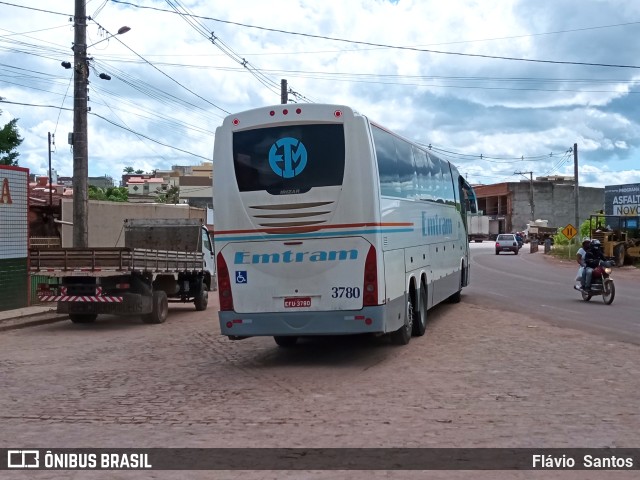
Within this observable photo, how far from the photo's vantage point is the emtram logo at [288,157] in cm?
1005

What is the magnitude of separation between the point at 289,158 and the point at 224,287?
207cm

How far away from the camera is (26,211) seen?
18.3 metres

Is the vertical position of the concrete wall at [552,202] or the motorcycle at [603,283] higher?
the concrete wall at [552,202]

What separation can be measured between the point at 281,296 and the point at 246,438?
3.72 m

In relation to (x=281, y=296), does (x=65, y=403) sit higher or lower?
lower

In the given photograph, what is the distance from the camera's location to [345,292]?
32.5 feet

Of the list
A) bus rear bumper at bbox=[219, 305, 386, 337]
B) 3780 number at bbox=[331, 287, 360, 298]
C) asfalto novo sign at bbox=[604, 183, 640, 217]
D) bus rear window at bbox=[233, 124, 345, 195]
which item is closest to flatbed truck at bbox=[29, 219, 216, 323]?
bus rear bumper at bbox=[219, 305, 386, 337]

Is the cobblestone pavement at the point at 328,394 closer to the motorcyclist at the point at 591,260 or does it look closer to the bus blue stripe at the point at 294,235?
the bus blue stripe at the point at 294,235

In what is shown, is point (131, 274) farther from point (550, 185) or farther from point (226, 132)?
point (550, 185)

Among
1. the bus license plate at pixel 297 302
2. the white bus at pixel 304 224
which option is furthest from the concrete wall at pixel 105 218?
the bus license plate at pixel 297 302

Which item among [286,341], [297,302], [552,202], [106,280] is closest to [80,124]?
[106,280]

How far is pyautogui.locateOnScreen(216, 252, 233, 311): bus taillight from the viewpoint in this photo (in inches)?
404
